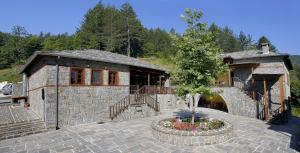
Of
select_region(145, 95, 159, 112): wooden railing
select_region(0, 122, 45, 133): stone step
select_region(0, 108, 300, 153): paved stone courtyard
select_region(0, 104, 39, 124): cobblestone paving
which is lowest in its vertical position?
select_region(0, 108, 300, 153): paved stone courtyard

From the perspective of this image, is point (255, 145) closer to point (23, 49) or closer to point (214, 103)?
point (214, 103)

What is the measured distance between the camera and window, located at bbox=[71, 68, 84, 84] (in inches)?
477

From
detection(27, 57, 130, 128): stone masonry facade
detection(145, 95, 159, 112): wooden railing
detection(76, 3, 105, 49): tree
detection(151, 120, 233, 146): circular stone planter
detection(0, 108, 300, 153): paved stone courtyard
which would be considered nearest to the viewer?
detection(0, 108, 300, 153): paved stone courtyard

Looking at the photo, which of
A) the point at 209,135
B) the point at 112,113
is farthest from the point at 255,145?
the point at 112,113

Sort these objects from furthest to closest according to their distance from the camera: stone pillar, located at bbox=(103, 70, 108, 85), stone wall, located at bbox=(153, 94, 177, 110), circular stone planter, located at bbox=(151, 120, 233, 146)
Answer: stone wall, located at bbox=(153, 94, 177, 110) < stone pillar, located at bbox=(103, 70, 108, 85) < circular stone planter, located at bbox=(151, 120, 233, 146)

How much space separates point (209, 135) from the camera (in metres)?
8.34

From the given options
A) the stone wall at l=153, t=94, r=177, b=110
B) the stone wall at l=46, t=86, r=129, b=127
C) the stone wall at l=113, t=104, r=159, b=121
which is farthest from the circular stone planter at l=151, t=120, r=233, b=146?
the stone wall at l=153, t=94, r=177, b=110

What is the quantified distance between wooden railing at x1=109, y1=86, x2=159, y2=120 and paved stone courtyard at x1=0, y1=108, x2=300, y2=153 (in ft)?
9.34

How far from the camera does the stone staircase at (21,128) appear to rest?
9.33 meters

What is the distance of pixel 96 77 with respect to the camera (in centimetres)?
1342

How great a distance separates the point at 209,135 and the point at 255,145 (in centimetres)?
203

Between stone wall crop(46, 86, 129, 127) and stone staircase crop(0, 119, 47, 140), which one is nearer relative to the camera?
stone staircase crop(0, 119, 47, 140)

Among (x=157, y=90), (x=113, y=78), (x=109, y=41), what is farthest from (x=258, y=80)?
(x=109, y=41)

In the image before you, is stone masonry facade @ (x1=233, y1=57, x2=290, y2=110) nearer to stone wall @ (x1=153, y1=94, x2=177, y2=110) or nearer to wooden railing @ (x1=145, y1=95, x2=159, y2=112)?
stone wall @ (x1=153, y1=94, x2=177, y2=110)
